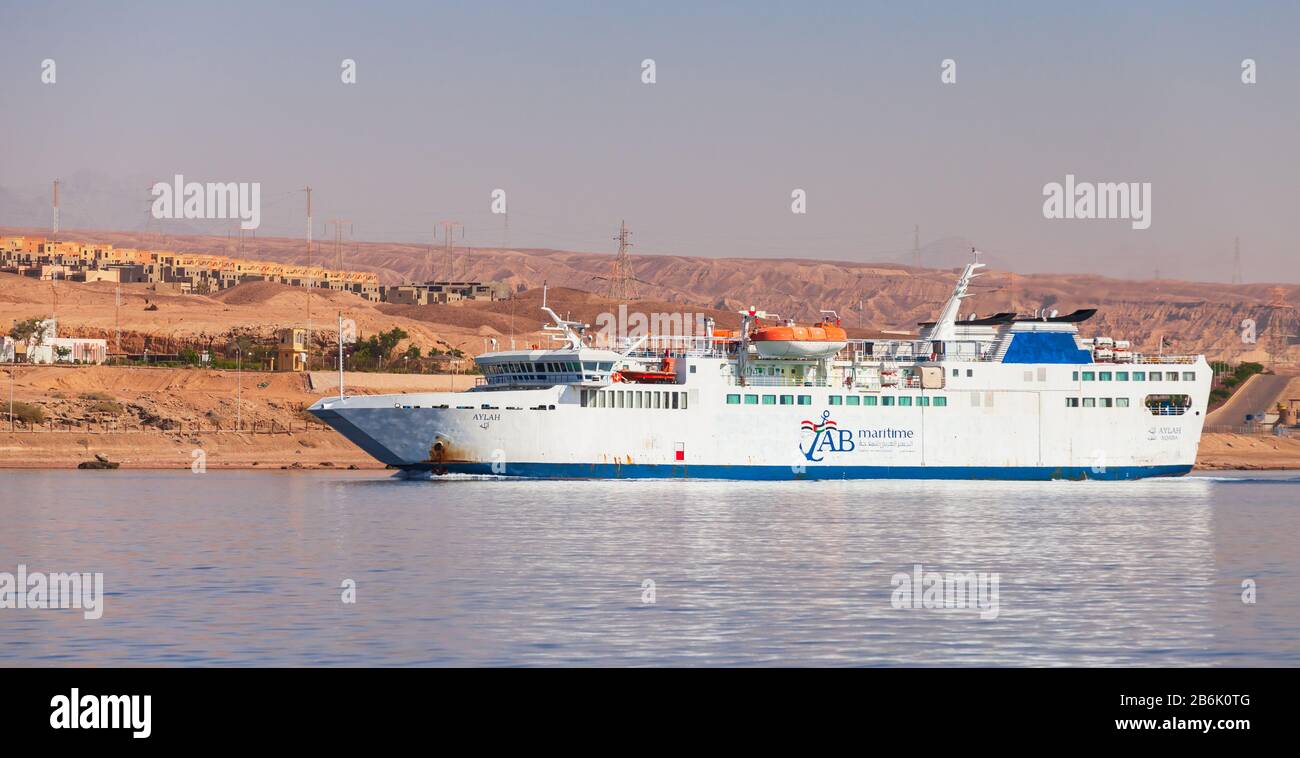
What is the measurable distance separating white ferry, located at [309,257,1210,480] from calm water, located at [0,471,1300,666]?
5322 millimetres

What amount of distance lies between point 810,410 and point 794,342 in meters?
3.26

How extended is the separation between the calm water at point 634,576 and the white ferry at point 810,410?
5.32 metres

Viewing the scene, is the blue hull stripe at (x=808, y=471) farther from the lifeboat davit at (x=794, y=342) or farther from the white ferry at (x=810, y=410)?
the lifeboat davit at (x=794, y=342)

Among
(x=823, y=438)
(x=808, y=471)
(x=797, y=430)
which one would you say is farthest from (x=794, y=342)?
(x=808, y=471)

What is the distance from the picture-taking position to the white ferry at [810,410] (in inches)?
2699

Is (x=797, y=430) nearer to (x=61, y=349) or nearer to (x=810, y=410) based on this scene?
(x=810, y=410)

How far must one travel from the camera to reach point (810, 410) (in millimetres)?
73625

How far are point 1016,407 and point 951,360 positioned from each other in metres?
3.88

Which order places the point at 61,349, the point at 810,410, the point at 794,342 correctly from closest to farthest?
the point at 794,342 < the point at 810,410 < the point at 61,349

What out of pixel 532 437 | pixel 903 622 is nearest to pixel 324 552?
pixel 903 622

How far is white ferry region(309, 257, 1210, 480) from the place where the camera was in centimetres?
6856
